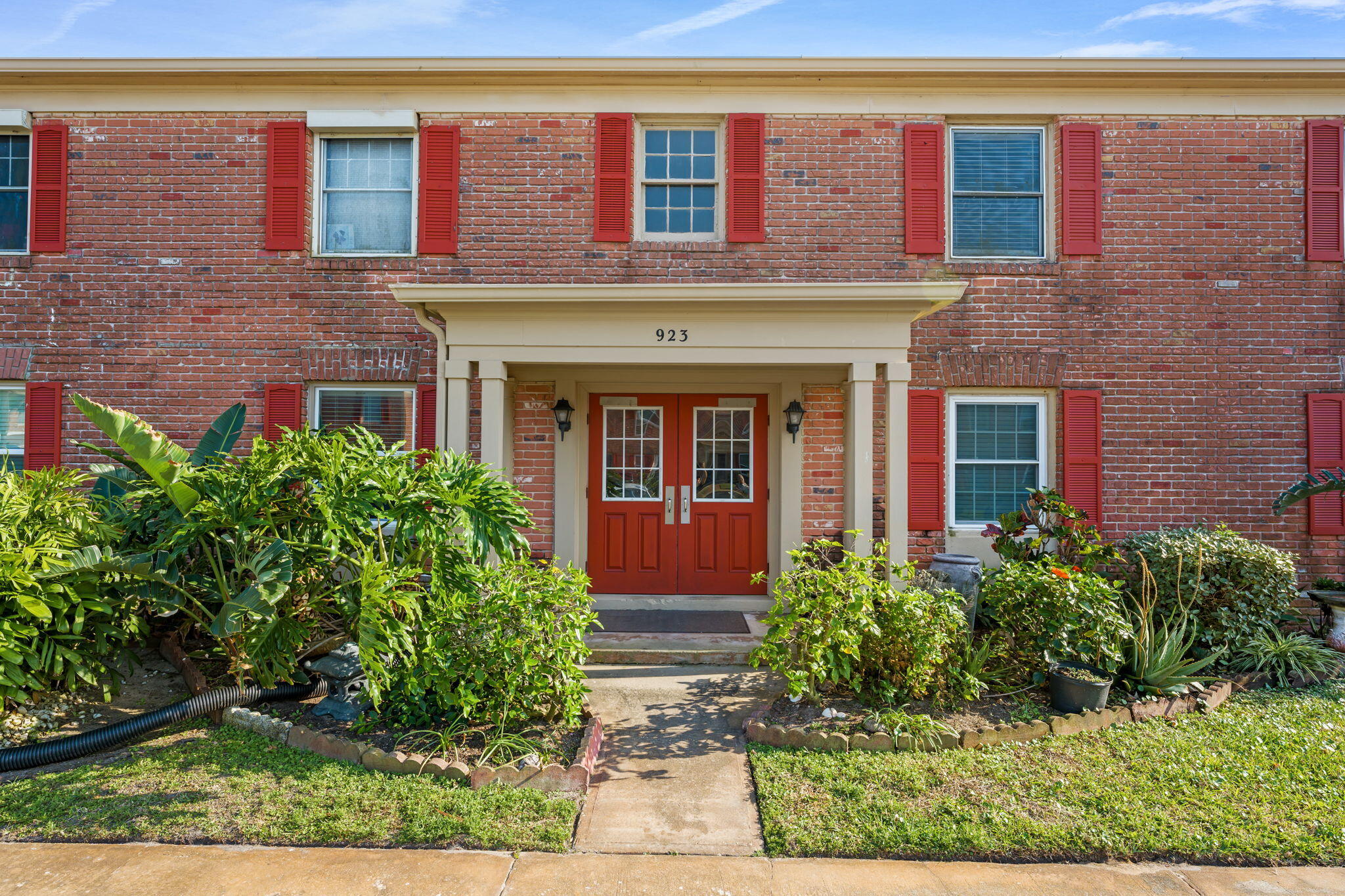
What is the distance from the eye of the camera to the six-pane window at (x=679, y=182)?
7523mm

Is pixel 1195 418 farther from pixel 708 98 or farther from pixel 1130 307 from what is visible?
pixel 708 98

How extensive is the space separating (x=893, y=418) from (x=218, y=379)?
21.3 feet

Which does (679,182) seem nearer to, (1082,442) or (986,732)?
(1082,442)

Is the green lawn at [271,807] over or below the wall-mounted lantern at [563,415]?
below

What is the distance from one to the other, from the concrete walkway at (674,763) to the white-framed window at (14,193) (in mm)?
7399

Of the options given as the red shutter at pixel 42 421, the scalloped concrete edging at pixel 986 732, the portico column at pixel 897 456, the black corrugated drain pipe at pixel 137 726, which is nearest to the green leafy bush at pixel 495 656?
the black corrugated drain pipe at pixel 137 726

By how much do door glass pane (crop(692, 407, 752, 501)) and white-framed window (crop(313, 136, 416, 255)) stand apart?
3.62 meters

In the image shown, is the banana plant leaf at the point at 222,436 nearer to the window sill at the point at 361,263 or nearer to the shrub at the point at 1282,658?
the window sill at the point at 361,263

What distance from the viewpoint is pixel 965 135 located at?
7504 millimetres

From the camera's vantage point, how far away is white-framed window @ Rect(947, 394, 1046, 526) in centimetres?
735

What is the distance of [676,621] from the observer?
6789 millimetres

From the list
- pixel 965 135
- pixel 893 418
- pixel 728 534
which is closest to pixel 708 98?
pixel 965 135

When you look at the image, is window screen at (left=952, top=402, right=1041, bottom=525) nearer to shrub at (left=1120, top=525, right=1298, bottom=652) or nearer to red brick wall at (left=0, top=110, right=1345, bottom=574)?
red brick wall at (left=0, top=110, right=1345, bottom=574)

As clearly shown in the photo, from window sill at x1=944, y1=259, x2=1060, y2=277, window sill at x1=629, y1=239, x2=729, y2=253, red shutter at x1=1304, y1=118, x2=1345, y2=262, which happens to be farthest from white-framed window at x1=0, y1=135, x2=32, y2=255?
red shutter at x1=1304, y1=118, x2=1345, y2=262
